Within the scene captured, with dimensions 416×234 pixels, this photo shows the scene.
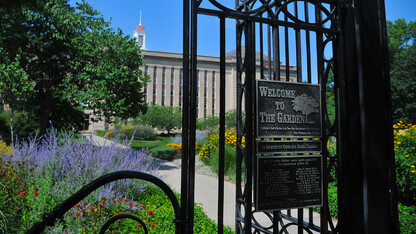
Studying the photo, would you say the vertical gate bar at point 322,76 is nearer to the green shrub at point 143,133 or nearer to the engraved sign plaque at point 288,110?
the engraved sign plaque at point 288,110

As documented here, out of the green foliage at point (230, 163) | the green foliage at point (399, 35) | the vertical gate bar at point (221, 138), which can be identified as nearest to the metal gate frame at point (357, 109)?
the vertical gate bar at point (221, 138)

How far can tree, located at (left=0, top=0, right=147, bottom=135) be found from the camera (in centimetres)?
1118

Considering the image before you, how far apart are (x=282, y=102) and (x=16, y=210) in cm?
398

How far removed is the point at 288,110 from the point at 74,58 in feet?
41.1

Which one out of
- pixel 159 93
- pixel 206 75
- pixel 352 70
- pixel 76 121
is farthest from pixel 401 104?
pixel 159 93

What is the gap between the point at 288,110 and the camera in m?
2.21

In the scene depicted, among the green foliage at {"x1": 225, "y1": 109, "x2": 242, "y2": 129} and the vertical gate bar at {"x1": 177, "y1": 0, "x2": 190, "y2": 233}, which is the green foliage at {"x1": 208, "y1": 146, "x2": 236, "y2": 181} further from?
the green foliage at {"x1": 225, "y1": 109, "x2": 242, "y2": 129}

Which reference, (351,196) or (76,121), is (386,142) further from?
(76,121)

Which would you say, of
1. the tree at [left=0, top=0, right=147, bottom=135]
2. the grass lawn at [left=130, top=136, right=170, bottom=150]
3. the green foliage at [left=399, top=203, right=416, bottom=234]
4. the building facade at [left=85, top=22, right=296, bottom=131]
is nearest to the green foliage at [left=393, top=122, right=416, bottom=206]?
the green foliage at [left=399, top=203, right=416, bottom=234]

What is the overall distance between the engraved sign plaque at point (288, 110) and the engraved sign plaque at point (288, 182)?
0.20 metres

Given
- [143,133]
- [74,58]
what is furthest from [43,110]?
[143,133]

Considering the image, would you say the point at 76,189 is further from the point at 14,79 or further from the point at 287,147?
the point at 14,79

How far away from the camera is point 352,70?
7.70 feet

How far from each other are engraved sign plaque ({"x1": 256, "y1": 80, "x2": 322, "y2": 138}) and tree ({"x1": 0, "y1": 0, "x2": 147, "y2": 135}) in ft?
32.7
